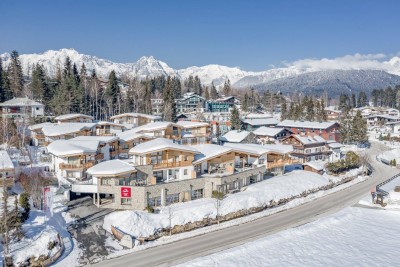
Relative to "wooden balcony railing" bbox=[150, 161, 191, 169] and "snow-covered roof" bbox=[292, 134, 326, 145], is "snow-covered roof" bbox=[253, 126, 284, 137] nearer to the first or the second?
"snow-covered roof" bbox=[292, 134, 326, 145]

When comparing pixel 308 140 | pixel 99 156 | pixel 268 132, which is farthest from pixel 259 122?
pixel 99 156

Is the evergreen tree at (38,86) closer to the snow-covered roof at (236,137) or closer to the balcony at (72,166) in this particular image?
the snow-covered roof at (236,137)

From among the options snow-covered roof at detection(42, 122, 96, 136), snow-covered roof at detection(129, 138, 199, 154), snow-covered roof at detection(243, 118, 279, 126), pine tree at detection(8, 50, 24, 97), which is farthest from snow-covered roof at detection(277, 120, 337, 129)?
pine tree at detection(8, 50, 24, 97)

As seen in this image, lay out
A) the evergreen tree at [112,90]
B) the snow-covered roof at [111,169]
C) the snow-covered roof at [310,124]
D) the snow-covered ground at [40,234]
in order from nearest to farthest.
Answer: the snow-covered ground at [40,234] → the snow-covered roof at [111,169] → the snow-covered roof at [310,124] → the evergreen tree at [112,90]

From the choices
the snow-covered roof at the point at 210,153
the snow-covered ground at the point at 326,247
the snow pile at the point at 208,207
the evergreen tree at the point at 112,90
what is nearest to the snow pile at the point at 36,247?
the snow pile at the point at 208,207

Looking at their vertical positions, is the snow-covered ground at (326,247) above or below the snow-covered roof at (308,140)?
below
